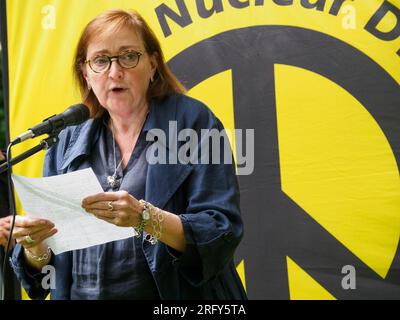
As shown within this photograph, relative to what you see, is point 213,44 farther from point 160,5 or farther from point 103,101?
point 103,101

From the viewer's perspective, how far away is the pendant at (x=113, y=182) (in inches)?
83.1

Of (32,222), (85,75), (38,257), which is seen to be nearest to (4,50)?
(85,75)

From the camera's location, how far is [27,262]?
221cm

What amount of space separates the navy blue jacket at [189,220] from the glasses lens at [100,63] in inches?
7.8

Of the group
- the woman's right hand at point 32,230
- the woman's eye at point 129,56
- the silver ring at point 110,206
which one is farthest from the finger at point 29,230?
the woman's eye at point 129,56

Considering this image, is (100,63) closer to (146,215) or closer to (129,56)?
(129,56)

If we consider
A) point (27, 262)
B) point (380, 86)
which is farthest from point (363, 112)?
point (27, 262)

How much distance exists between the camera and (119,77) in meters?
2.16

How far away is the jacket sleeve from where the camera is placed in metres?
1.95

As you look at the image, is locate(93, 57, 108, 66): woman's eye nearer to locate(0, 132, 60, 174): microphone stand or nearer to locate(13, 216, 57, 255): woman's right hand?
locate(0, 132, 60, 174): microphone stand

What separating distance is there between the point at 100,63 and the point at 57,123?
0.40m

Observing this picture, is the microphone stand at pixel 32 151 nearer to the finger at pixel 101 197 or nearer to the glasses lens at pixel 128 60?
the finger at pixel 101 197

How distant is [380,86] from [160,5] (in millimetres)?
1051

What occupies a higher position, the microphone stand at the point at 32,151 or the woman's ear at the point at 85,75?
the woman's ear at the point at 85,75
